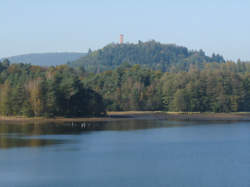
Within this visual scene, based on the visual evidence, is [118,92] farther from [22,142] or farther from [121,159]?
[121,159]

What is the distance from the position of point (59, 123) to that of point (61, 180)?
49387 millimetres

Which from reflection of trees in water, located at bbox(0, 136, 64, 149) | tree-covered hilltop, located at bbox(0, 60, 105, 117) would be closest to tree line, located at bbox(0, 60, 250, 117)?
tree-covered hilltop, located at bbox(0, 60, 105, 117)

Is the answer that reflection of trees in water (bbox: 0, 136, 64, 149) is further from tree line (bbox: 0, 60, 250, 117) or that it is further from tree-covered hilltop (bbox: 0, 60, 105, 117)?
tree line (bbox: 0, 60, 250, 117)

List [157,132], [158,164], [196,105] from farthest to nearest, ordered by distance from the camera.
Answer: [196,105], [157,132], [158,164]

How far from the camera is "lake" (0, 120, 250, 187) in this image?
109 ft

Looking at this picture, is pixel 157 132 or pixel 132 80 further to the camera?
pixel 132 80

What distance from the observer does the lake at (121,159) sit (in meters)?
33.3

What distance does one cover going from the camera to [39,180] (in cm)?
A: 3309

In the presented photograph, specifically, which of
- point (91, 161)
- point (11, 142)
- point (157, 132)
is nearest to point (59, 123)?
point (157, 132)

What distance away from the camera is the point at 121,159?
141ft

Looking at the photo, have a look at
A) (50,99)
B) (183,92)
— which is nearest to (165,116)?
(183,92)

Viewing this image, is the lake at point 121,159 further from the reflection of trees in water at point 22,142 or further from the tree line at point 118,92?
the tree line at point 118,92

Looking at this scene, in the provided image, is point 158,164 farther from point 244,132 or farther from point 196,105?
point 196,105

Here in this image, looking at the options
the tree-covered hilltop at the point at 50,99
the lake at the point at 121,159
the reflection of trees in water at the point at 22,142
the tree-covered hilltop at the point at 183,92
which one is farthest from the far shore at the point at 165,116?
the reflection of trees in water at the point at 22,142
